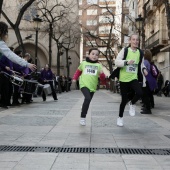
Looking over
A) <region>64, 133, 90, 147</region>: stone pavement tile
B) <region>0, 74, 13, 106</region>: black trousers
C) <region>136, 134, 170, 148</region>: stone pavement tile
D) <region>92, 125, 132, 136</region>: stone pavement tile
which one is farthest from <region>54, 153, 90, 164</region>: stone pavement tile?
<region>0, 74, 13, 106</region>: black trousers

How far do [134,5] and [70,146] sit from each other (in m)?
52.5

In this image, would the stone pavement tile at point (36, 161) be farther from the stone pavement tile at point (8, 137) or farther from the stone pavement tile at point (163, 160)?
the stone pavement tile at point (163, 160)

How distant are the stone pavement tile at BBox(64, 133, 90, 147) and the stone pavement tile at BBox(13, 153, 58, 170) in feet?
2.48

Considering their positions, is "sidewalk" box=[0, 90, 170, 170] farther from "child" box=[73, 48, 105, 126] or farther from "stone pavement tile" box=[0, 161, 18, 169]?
"child" box=[73, 48, 105, 126]

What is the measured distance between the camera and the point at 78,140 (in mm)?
5848

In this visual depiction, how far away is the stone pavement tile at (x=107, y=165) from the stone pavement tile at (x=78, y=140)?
3.69 ft

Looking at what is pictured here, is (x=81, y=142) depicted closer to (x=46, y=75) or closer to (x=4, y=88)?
(x=4, y=88)

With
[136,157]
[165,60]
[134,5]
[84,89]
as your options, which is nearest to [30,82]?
[84,89]

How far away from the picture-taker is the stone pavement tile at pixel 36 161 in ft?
13.3

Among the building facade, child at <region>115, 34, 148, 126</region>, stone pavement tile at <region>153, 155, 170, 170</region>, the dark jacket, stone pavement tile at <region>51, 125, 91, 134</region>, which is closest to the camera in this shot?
stone pavement tile at <region>153, 155, 170, 170</region>

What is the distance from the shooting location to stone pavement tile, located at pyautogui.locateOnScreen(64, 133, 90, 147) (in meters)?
5.46

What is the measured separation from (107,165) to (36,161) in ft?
2.65

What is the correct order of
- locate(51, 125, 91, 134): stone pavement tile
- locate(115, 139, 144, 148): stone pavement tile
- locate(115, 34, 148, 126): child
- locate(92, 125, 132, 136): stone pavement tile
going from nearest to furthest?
1. locate(115, 139, 144, 148): stone pavement tile
2. locate(92, 125, 132, 136): stone pavement tile
3. locate(51, 125, 91, 134): stone pavement tile
4. locate(115, 34, 148, 126): child

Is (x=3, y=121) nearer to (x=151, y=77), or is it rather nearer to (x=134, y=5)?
(x=151, y=77)
